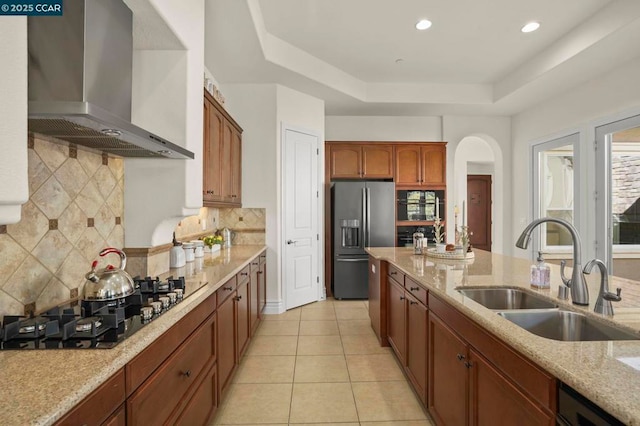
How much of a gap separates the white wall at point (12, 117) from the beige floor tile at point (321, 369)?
224cm

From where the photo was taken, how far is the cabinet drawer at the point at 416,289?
2.15 meters

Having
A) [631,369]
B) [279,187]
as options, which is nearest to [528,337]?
[631,369]

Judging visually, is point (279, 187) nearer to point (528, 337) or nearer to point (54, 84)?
point (54, 84)

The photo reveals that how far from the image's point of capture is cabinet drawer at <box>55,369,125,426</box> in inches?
34.1

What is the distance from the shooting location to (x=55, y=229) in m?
1.63

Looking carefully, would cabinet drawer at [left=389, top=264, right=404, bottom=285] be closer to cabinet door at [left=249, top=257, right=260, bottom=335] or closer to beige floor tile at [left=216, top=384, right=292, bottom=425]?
beige floor tile at [left=216, top=384, right=292, bottom=425]

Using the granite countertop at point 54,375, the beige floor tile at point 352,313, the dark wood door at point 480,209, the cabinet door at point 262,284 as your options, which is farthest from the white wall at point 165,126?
the dark wood door at point 480,209

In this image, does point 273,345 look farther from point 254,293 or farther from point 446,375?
point 446,375

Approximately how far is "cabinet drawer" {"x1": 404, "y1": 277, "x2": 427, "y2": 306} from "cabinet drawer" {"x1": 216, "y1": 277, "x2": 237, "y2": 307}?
129 centimetres

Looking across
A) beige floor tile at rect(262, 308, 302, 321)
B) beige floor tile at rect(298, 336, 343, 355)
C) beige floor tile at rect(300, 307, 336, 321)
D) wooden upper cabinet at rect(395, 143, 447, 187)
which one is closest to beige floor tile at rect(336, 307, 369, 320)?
beige floor tile at rect(300, 307, 336, 321)

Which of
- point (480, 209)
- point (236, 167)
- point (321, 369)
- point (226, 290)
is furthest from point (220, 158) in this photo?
Answer: point (480, 209)

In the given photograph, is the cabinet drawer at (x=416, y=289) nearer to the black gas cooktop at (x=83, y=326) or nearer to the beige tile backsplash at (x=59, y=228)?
the black gas cooktop at (x=83, y=326)

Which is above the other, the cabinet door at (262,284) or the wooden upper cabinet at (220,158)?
the wooden upper cabinet at (220,158)

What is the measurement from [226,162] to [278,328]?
1898 millimetres
